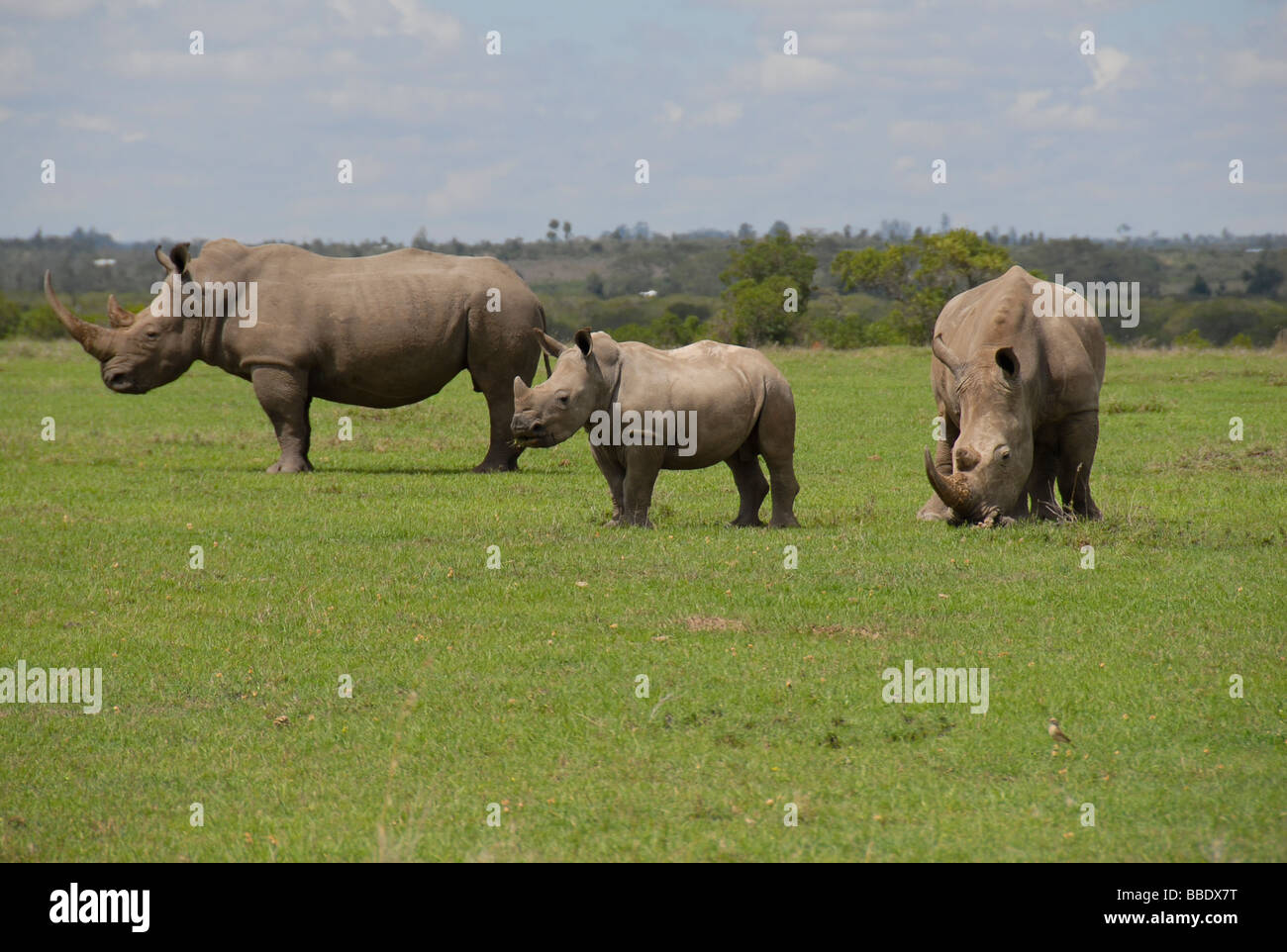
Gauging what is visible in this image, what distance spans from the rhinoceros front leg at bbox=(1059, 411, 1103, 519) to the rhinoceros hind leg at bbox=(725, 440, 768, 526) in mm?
2507

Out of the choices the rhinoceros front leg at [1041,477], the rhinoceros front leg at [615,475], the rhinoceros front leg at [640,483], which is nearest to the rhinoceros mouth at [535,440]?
the rhinoceros front leg at [615,475]

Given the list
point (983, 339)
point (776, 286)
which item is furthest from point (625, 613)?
point (776, 286)

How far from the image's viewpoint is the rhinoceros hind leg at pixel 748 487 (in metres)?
13.2

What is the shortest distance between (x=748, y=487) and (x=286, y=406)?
6.30 meters

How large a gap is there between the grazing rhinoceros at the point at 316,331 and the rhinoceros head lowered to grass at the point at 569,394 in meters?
5.27

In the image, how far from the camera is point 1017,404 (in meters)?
12.3

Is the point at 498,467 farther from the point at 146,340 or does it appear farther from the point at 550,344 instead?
the point at 550,344

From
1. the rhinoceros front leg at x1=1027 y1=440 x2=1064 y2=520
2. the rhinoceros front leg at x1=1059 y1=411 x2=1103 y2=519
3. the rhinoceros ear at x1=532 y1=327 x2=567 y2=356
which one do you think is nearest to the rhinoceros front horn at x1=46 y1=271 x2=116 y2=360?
the rhinoceros ear at x1=532 y1=327 x2=567 y2=356

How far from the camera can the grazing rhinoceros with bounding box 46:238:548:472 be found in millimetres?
17344

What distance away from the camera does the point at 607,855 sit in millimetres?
6031

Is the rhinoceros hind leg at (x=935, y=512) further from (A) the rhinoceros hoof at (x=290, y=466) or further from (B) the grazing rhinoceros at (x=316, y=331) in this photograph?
(A) the rhinoceros hoof at (x=290, y=466)

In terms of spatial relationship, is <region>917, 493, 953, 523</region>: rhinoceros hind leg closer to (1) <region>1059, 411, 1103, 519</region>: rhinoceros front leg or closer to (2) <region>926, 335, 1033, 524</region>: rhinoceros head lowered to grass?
(2) <region>926, 335, 1033, 524</region>: rhinoceros head lowered to grass

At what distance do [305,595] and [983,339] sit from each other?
228 inches
